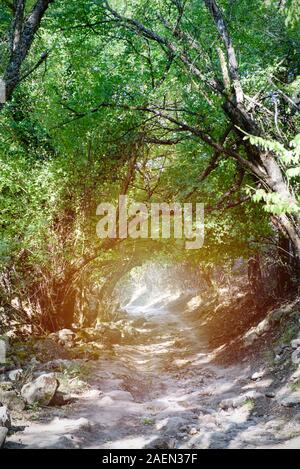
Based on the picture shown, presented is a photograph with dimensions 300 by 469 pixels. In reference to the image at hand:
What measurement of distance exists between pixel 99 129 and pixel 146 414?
7.86 m

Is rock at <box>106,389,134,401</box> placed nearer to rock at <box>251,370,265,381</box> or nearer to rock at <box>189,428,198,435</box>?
rock at <box>189,428,198,435</box>

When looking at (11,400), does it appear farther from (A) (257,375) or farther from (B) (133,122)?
(B) (133,122)

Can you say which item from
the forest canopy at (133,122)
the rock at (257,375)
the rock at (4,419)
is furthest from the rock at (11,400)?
the rock at (257,375)

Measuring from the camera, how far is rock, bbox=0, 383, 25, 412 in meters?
8.15

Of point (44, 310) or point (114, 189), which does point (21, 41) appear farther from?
point (44, 310)

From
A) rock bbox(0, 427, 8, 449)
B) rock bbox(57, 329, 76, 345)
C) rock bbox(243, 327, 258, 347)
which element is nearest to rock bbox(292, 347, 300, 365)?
rock bbox(243, 327, 258, 347)

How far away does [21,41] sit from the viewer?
843cm

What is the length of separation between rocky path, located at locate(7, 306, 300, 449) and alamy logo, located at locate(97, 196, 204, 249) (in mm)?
5136

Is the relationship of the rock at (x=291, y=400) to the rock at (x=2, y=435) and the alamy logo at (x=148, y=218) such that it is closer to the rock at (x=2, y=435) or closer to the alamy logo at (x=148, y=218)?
the rock at (x=2, y=435)

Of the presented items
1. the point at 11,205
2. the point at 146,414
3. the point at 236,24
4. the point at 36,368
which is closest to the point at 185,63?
the point at 236,24

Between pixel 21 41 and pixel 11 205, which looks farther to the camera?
pixel 11 205

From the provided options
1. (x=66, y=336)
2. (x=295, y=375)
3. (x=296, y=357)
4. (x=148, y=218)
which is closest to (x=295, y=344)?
(x=296, y=357)

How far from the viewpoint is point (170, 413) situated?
9.23 metres

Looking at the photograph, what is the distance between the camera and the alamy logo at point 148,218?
1456 centimetres
